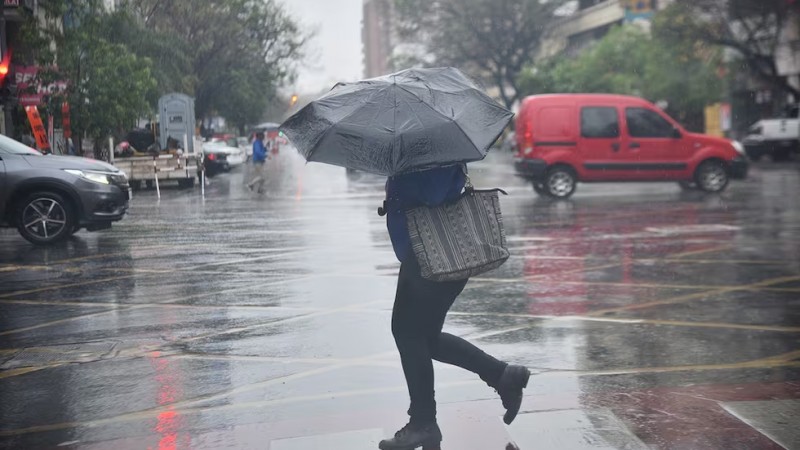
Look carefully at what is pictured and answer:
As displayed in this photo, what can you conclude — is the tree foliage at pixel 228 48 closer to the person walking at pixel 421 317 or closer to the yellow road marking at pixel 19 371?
the yellow road marking at pixel 19 371

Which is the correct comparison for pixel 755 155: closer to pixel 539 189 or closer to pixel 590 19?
pixel 539 189

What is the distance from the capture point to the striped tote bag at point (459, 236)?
15.1ft

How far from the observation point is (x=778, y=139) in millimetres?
38812

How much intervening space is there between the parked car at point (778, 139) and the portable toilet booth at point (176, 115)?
21471 mm

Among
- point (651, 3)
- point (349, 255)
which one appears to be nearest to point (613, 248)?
point (349, 255)

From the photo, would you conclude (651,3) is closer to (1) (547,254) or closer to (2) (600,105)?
(2) (600,105)

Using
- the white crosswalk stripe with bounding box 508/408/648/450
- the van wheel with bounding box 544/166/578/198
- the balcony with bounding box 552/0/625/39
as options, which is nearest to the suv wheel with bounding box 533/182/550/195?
the van wheel with bounding box 544/166/578/198

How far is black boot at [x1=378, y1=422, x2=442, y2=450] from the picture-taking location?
4.77 metres

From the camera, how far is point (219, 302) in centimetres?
923

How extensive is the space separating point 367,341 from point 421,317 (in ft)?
8.68

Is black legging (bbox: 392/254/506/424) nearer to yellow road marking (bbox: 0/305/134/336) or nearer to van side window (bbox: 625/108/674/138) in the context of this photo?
yellow road marking (bbox: 0/305/134/336)

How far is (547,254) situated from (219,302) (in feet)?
14.6

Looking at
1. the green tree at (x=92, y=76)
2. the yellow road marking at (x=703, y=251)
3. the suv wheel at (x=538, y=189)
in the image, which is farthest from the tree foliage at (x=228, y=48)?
the yellow road marking at (x=703, y=251)

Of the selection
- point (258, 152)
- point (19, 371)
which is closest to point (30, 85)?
point (258, 152)
